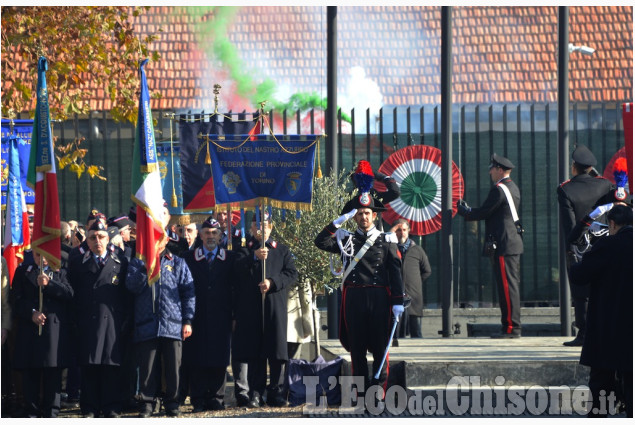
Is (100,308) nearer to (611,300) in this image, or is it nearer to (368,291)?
(368,291)

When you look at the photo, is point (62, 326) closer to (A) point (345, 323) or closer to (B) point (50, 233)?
(B) point (50, 233)

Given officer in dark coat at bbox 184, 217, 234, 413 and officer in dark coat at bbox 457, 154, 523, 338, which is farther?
officer in dark coat at bbox 457, 154, 523, 338

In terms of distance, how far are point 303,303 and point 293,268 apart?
633mm

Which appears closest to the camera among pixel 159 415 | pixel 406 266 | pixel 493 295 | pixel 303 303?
pixel 159 415

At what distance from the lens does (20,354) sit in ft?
33.6

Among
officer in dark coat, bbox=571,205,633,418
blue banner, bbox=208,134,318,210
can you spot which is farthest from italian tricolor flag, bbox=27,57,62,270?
officer in dark coat, bbox=571,205,633,418

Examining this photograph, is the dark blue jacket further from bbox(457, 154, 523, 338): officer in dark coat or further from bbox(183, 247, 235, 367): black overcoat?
bbox(457, 154, 523, 338): officer in dark coat

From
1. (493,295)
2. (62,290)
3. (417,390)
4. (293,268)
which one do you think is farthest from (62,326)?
(493,295)

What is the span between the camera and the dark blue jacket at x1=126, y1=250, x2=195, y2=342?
10.4m

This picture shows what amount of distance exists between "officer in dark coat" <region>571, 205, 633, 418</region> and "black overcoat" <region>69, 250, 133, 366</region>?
12.7 ft

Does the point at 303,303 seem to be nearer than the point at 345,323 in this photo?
No

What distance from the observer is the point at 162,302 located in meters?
10.4

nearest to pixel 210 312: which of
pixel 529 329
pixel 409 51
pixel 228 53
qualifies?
pixel 529 329

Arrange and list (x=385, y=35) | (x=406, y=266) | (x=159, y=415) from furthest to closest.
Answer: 1. (x=385, y=35)
2. (x=406, y=266)
3. (x=159, y=415)
